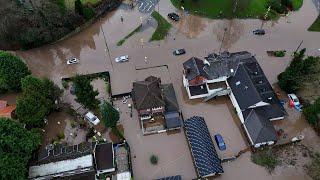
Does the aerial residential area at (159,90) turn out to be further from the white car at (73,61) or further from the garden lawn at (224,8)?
the white car at (73,61)

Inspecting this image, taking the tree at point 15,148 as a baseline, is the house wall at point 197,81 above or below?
above

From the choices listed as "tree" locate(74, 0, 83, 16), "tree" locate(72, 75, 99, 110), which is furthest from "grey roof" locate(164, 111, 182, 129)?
"tree" locate(74, 0, 83, 16)

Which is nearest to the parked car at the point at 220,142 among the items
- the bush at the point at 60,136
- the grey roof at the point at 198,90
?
the grey roof at the point at 198,90

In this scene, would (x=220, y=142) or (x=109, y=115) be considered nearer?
(x=109, y=115)

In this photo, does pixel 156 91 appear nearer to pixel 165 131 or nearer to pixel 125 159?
pixel 165 131

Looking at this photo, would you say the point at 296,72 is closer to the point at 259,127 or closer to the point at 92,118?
the point at 259,127

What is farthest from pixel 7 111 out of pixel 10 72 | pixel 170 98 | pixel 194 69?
pixel 194 69
